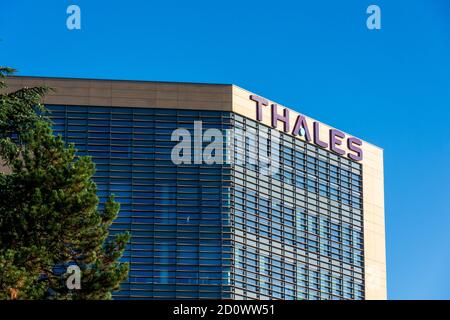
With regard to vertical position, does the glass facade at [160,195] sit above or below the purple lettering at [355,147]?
below

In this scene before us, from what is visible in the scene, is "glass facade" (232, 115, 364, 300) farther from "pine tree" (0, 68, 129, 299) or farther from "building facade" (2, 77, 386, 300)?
"pine tree" (0, 68, 129, 299)

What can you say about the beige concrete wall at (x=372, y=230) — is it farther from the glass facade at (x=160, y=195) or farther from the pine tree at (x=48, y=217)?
the pine tree at (x=48, y=217)

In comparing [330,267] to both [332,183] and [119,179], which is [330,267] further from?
[119,179]

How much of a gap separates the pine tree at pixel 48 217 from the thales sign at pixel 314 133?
A: 11547 centimetres

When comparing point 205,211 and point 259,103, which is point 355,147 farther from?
point 205,211

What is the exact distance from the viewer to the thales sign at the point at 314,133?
178 meters

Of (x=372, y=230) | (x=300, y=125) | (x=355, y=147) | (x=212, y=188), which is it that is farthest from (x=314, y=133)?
(x=212, y=188)

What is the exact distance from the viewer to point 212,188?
570 ft

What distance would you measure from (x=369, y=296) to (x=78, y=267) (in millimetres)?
135388

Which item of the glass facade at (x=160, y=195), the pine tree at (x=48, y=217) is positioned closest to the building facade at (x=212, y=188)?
the glass facade at (x=160, y=195)

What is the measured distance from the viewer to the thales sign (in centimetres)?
17850

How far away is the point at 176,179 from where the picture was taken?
174 m

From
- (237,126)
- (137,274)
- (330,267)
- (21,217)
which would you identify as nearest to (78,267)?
(21,217)

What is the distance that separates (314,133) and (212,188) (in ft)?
67.2
